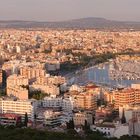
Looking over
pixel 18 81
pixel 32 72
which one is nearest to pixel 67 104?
pixel 18 81

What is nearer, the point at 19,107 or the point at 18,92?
the point at 19,107

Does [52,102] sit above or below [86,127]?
below

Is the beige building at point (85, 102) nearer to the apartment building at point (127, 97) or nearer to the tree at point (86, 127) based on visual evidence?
the apartment building at point (127, 97)

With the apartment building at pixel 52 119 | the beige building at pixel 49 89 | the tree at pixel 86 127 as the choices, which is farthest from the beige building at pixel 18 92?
the tree at pixel 86 127

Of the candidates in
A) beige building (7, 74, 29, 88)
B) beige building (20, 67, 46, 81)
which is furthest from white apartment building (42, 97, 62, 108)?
beige building (20, 67, 46, 81)

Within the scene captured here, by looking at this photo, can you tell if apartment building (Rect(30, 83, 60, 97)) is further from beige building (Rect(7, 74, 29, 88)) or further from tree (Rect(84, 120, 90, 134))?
tree (Rect(84, 120, 90, 134))

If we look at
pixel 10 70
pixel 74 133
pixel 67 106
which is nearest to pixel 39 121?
pixel 67 106

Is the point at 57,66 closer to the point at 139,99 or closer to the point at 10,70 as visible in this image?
the point at 10,70

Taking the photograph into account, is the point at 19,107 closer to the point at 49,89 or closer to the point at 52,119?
the point at 52,119
